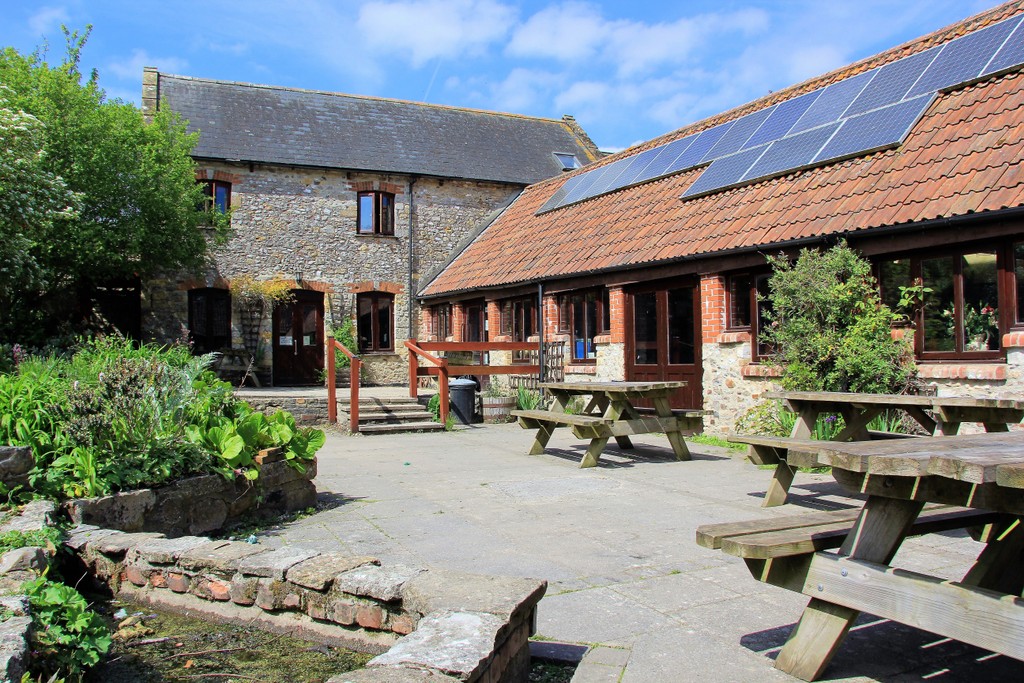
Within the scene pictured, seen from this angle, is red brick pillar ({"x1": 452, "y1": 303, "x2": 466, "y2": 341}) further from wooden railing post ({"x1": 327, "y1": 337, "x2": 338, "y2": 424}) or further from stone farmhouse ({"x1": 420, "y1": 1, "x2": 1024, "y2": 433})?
wooden railing post ({"x1": 327, "y1": 337, "x2": 338, "y2": 424})

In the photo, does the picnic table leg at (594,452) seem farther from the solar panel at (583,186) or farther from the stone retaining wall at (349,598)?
the solar panel at (583,186)

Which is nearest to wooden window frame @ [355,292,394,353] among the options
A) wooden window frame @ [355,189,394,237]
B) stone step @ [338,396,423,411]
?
wooden window frame @ [355,189,394,237]

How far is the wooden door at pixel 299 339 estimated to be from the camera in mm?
21484

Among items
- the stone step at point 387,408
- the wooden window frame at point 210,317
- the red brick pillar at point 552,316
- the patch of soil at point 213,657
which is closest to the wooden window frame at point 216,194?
the wooden window frame at point 210,317

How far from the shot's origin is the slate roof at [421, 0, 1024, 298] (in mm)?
8562

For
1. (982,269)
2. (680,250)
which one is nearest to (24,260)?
(680,250)

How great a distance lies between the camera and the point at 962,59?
34.2ft

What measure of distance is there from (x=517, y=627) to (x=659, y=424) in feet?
20.2

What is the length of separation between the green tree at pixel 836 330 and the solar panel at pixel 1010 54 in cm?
309

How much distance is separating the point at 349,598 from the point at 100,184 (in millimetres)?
15941

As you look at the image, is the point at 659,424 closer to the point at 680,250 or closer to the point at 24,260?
the point at 680,250

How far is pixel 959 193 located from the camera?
27.5ft

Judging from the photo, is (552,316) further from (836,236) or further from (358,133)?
(358,133)

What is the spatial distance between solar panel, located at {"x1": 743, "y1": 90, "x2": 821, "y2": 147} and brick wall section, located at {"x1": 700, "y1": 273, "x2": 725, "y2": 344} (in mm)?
2964
